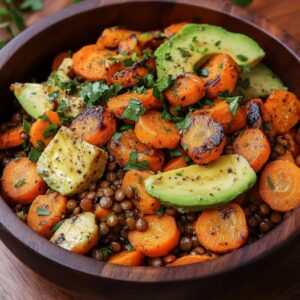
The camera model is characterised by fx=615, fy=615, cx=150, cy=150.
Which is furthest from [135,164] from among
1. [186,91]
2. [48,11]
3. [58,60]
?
[48,11]

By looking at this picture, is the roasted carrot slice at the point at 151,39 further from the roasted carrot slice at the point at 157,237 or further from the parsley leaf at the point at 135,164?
the roasted carrot slice at the point at 157,237

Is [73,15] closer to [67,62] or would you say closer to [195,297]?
[67,62]

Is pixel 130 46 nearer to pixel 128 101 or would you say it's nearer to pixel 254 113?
pixel 128 101

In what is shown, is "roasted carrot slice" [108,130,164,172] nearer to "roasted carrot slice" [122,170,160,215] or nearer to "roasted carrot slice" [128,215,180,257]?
"roasted carrot slice" [122,170,160,215]

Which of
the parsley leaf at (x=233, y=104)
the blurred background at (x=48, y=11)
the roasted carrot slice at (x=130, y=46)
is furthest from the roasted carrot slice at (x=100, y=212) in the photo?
the blurred background at (x=48, y=11)

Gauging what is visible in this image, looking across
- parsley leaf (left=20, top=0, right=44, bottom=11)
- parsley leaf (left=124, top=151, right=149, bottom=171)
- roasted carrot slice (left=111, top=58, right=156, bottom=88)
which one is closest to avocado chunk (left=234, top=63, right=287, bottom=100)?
roasted carrot slice (left=111, top=58, right=156, bottom=88)
